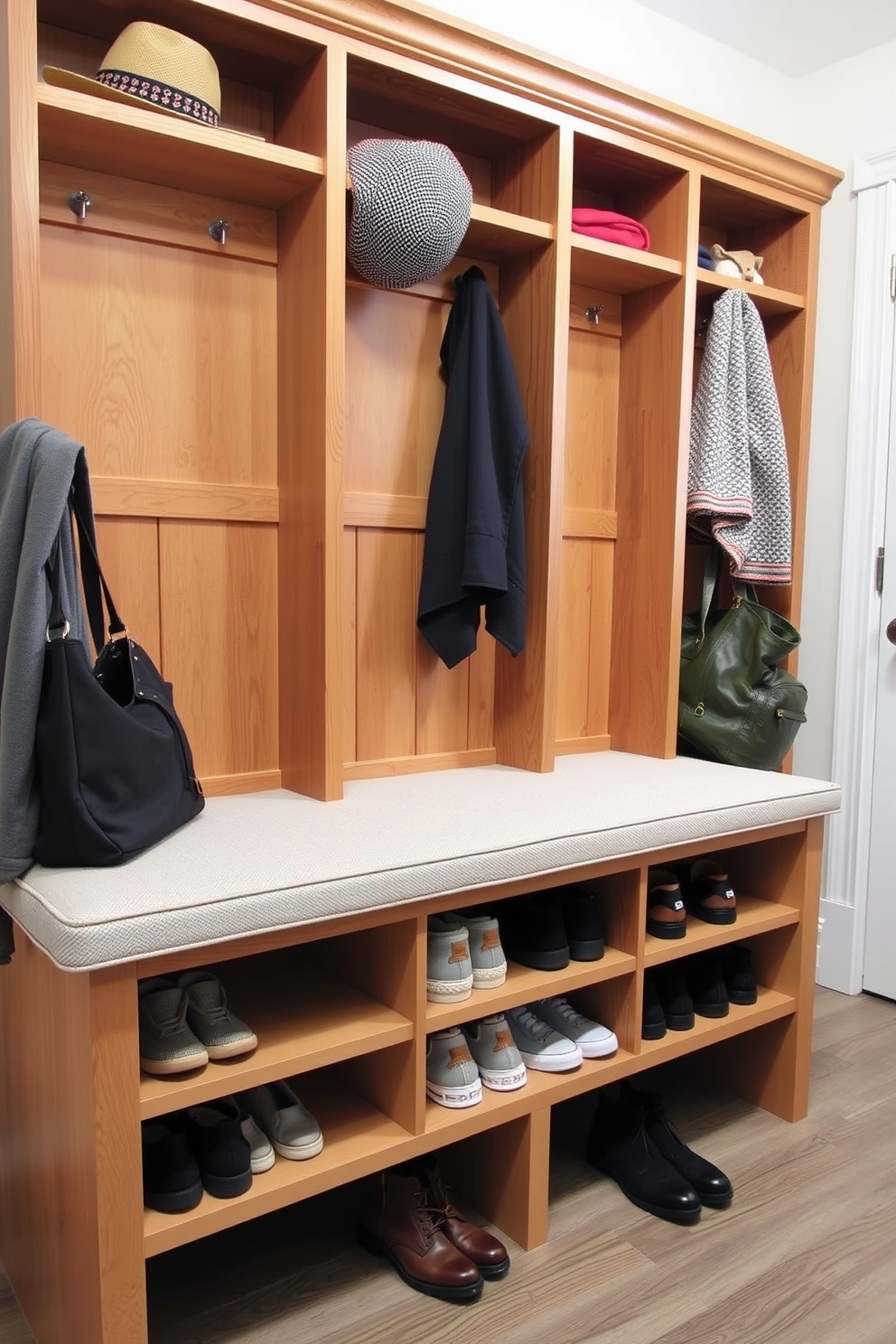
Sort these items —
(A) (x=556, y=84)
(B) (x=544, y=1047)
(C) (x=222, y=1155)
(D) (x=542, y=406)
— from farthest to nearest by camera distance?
(D) (x=542, y=406)
(A) (x=556, y=84)
(B) (x=544, y=1047)
(C) (x=222, y=1155)

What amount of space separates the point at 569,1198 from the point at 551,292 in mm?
1645

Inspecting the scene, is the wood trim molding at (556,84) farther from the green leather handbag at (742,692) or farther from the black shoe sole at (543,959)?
the black shoe sole at (543,959)

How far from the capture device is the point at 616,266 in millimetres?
2043

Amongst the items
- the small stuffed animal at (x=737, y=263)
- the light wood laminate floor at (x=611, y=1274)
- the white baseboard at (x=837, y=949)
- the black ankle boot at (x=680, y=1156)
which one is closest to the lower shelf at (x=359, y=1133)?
the black ankle boot at (x=680, y=1156)

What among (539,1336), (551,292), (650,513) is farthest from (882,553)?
(539,1336)

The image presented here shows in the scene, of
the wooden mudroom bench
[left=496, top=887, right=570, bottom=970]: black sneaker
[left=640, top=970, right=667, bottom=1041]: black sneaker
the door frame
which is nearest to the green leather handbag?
the wooden mudroom bench

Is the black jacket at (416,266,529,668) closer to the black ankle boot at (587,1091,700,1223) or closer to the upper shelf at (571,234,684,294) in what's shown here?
the upper shelf at (571,234,684,294)

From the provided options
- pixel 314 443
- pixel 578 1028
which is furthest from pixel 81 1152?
pixel 314 443

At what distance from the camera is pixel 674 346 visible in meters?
2.13

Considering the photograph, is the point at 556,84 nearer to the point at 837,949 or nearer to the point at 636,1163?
the point at 636,1163

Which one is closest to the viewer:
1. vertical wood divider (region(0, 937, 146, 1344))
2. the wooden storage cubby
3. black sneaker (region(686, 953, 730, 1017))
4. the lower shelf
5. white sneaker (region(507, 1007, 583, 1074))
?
vertical wood divider (region(0, 937, 146, 1344))

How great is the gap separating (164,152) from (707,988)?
5.59 ft

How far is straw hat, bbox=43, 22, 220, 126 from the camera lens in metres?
1.43

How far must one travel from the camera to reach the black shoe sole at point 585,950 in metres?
1.65
